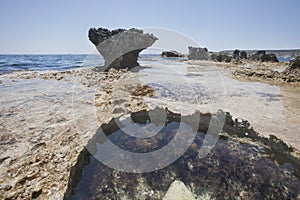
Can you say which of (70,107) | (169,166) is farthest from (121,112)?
(169,166)

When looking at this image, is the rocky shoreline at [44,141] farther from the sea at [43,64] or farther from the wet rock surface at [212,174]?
the sea at [43,64]

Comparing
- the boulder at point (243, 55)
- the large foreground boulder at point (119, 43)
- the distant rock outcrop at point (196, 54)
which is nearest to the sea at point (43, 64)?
the large foreground boulder at point (119, 43)

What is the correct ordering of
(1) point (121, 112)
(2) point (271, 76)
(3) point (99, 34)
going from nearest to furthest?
(1) point (121, 112), (2) point (271, 76), (3) point (99, 34)

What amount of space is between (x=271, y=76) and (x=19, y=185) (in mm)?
11697

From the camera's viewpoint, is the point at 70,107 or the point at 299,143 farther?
the point at 70,107

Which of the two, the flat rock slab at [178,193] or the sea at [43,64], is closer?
the flat rock slab at [178,193]

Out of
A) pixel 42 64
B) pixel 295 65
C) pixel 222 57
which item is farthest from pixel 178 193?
pixel 222 57

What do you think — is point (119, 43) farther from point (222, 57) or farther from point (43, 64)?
point (222, 57)

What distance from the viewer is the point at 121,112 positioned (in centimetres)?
426

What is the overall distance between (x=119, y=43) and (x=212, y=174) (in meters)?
12.2

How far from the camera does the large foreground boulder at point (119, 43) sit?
42.6ft

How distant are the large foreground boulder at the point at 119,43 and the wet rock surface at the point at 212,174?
1072cm

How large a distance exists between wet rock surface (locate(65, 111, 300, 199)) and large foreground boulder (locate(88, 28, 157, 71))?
1072 centimetres

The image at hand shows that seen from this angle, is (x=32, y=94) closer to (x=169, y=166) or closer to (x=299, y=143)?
(x=169, y=166)
